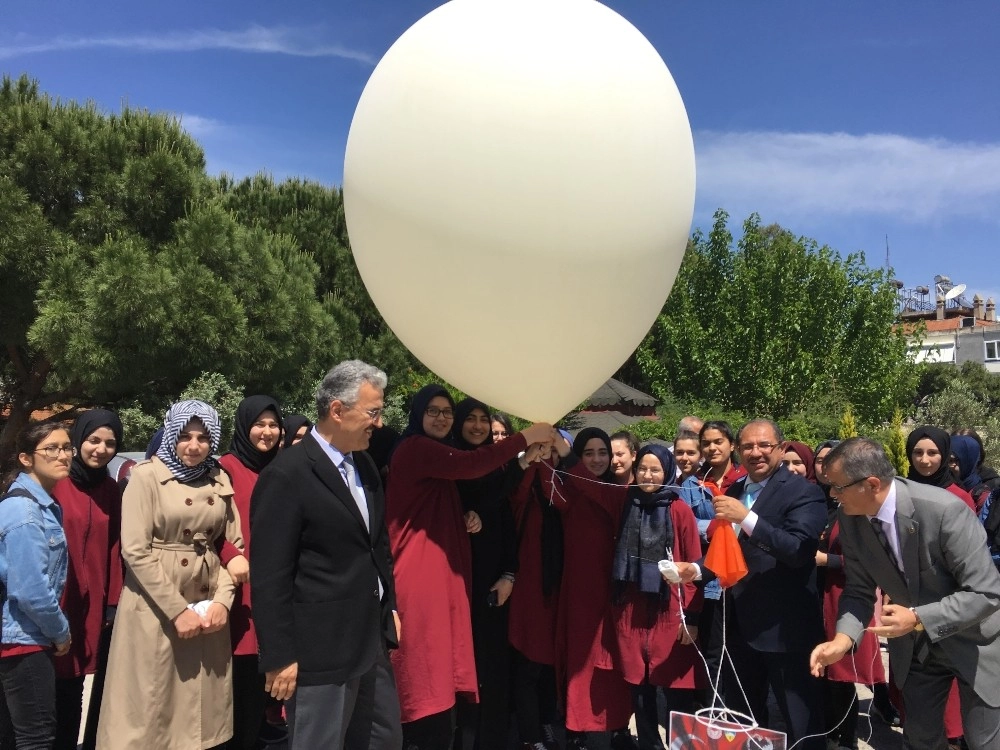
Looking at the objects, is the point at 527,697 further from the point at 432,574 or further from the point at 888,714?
the point at 888,714

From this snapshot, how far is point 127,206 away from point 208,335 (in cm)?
261

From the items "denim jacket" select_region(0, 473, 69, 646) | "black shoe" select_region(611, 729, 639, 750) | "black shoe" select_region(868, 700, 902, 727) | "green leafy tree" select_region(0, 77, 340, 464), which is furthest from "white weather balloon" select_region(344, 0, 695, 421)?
"green leafy tree" select_region(0, 77, 340, 464)

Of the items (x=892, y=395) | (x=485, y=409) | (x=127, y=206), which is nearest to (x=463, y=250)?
(x=485, y=409)

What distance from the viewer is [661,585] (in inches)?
129

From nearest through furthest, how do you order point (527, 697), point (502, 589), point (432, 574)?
point (432, 574) → point (502, 589) → point (527, 697)

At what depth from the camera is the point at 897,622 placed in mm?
2461

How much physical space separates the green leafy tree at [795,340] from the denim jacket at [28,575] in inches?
705

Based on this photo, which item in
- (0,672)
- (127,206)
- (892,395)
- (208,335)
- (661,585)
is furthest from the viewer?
(892,395)

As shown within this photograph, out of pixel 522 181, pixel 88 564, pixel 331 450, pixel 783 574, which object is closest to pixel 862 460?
pixel 783 574

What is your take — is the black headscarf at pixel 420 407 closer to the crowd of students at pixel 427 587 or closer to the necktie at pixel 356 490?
the crowd of students at pixel 427 587

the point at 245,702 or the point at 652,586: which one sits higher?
the point at 652,586

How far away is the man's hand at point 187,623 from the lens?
278 cm

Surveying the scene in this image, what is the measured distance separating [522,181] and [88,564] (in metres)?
2.48

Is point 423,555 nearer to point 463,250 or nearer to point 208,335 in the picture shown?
point 463,250
